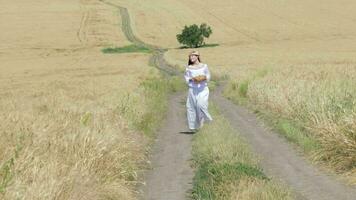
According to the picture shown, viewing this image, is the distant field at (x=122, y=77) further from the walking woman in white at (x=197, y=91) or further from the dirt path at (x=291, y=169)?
the walking woman in white at (x=197, y=91)

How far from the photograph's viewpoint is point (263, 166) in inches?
430

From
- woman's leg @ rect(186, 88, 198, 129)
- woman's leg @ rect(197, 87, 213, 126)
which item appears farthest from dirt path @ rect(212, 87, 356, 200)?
woman's leg @ rect(186, 88, 198, 129)

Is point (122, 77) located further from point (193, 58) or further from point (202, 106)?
point (193, 58)

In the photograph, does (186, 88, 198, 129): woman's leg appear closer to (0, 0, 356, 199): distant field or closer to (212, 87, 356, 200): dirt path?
(212, 87, 356, 200): dirt path

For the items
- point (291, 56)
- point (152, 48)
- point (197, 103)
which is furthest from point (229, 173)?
point (152, 48)

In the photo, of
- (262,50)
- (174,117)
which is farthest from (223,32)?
(174,117)

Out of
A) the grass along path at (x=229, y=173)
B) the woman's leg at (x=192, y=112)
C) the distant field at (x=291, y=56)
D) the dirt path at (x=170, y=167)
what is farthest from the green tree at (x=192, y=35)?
the grass along path at (x=229, y=173)

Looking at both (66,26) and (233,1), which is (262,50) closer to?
(66,26)

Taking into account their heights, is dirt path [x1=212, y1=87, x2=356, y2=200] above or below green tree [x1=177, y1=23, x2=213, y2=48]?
above

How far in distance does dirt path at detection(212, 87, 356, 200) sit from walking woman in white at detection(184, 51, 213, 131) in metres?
0.93

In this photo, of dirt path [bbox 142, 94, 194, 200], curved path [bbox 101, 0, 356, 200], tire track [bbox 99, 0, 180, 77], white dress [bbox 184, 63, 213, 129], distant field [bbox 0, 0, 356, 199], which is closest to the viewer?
distant field [bbox 0, 0, 356, 199]

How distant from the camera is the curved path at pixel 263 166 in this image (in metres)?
9.34

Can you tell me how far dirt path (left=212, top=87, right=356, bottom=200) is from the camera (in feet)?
29.9

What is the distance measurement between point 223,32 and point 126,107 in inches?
3224
